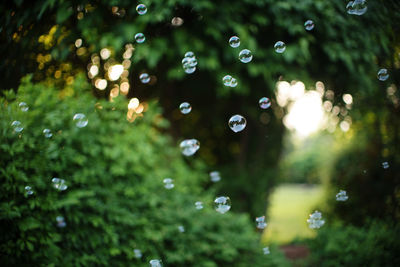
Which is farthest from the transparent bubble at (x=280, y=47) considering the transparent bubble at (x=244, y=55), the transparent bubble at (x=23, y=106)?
the transparent bubble at (x=23, y=106)

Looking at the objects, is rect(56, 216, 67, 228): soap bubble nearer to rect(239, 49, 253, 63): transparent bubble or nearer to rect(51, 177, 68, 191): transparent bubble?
rect(51, 177, 68, 191): transparent bubble

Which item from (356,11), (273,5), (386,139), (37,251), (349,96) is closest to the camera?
(37,251)

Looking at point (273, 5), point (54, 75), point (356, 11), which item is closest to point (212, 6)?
point (273, 5)

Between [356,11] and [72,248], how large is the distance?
135 inches

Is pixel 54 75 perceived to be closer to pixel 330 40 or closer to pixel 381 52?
pixel 330 40

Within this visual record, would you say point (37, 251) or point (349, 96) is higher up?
point (349, 96)

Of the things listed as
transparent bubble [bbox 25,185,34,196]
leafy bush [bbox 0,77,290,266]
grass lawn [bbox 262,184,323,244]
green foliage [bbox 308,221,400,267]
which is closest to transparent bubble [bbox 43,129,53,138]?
leafy bush [bbox 0,77,290,266]

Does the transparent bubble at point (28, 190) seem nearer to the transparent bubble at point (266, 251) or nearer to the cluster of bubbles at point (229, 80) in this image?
the cluster of bubbles at point (229, 80)

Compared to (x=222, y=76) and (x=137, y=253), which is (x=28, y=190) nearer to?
(x=137, y=253)

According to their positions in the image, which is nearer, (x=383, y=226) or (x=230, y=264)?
(x=230, y=264)

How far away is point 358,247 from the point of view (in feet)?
9.84

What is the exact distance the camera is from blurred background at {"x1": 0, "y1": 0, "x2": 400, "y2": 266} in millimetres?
2797

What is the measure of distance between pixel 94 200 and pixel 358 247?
2750 millimetres

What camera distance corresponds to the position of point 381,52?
11.3ft
